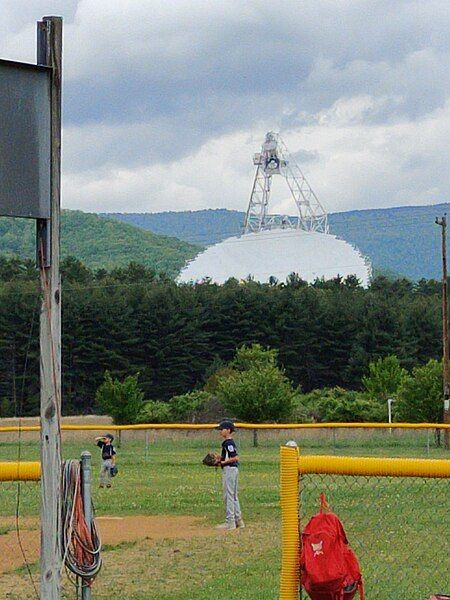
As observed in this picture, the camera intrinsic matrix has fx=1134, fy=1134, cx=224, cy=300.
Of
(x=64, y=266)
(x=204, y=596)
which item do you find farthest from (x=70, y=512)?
(x=64, y=266)

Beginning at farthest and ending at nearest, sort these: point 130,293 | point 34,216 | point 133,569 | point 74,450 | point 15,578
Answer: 1. point 130,293
2. point 74,450
3. point 133,569
4. point 15,578
5. point 34,216

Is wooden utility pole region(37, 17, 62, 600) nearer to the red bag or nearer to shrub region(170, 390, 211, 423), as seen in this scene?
the red bag

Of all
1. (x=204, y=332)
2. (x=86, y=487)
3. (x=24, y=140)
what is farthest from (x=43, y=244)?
(x=204, y=332)

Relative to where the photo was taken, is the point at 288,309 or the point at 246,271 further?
the point at 246,271

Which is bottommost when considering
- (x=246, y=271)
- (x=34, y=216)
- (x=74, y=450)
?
(x=74, y=450)

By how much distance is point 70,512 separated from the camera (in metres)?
6.41

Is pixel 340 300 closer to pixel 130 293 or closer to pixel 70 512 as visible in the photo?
pixel 130 293

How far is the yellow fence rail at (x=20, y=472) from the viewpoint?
684 cm

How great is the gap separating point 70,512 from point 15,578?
4336mm

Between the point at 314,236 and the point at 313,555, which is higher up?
the point at 314,236

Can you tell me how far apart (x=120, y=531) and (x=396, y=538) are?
12.7ft

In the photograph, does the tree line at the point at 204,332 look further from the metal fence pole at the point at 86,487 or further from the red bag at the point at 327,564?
the red bag at the point at 327,564

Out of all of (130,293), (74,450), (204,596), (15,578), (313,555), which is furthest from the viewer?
(130,293)

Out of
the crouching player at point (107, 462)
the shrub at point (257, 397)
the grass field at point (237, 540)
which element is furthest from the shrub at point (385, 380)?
the crouching player at point (107, 462)
